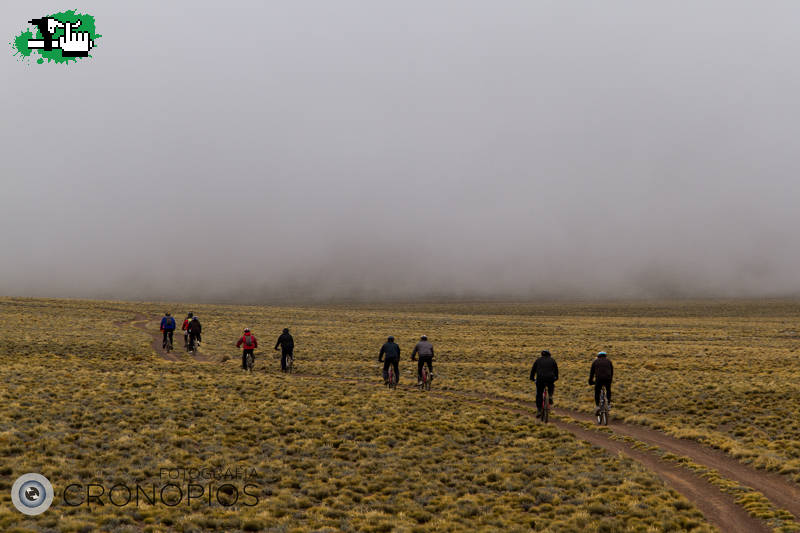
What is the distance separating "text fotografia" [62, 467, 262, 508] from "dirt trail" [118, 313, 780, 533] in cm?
1039

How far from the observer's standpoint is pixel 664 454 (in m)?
16.5

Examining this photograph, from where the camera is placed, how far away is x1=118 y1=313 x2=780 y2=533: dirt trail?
11.4 metres

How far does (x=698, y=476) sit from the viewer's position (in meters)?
14.4

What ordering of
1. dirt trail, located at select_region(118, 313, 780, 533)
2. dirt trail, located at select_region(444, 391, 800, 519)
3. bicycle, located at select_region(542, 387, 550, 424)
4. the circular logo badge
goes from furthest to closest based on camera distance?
bicycle, located at select_region(542, 387, 550, 424) < dirt trail, located at select_region(444, 391, 800, 519) < dirt trail, located at select_region(118, 313, 780, 533) < the circular logo badge

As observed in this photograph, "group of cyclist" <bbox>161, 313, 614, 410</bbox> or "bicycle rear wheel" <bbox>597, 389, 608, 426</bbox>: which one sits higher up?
"group of cyclist" <bbox>161, 313, 614, 410</bbox>

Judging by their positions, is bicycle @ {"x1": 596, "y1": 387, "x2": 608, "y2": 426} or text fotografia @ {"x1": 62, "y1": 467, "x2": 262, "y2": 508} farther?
bicycle @ {"x1": 596, "y1": 387, "x2": 608, "y2": 426}

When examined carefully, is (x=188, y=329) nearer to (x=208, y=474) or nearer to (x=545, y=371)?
(x=208, y=474)

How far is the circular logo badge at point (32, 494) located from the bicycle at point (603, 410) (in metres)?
17.9

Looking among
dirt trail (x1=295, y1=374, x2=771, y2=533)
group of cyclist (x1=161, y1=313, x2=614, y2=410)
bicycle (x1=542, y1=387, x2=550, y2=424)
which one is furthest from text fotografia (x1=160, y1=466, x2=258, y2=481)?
bicycle (x1=542, y1=387, x2=550, y2=424)

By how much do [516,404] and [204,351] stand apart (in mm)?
27328

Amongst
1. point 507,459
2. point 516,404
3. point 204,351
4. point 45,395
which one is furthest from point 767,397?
point 204,351

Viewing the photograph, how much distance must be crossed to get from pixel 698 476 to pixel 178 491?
44.5ft

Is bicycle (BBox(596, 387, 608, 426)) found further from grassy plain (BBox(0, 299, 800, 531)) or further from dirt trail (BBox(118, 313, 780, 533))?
grassy plain (BBox(0, 299, 800, 531))

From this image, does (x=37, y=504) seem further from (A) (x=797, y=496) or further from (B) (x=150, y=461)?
(A) (x=797, y=496)
